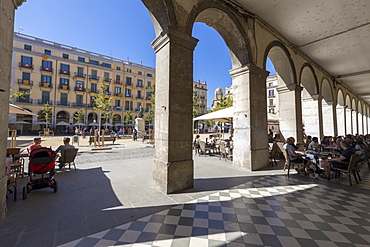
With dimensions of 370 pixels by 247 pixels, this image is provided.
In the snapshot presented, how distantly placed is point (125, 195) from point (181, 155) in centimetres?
138

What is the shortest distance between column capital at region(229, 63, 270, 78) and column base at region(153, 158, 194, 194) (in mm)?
Result: 3747

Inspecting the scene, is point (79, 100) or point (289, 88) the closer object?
point (289, 88)

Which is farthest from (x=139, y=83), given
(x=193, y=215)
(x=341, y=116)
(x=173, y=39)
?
(x=193, y=215)

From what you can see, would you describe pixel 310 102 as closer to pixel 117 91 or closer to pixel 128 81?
pixel 117 91

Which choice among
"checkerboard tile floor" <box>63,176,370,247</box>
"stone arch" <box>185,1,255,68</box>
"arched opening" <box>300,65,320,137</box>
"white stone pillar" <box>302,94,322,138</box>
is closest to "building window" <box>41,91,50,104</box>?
"stone arch" <box>185,1,255,68</box>

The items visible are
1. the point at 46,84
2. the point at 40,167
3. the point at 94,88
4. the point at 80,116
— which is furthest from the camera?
the point at 94,88

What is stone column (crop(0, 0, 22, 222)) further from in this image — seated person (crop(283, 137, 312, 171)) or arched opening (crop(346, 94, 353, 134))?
arched opening (crop(346, 94, 353, 134))

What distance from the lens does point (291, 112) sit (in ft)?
24.7

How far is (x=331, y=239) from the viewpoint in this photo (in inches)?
78.9

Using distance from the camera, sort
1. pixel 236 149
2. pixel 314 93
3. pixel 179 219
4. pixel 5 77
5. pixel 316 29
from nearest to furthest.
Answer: pixel 5 77
pixel 179 219
pixel 236 149
pixel 316 29
pixel 314 93

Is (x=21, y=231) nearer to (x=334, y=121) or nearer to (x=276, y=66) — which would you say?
(x=276, y=66)

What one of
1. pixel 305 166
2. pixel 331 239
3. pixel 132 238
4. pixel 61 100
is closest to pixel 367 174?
pixel 305 166

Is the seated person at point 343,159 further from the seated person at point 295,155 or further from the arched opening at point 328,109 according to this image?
the arched opening at point 328,109

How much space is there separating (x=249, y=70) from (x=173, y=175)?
13.9 ft
